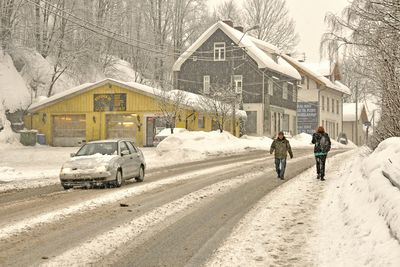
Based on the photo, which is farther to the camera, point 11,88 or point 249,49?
point 249,49

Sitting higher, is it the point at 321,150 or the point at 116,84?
the point at 116,84

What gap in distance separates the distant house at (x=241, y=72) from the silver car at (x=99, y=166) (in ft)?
112

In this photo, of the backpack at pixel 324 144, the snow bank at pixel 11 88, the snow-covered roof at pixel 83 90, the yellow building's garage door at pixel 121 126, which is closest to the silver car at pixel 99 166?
the backpack at pixel 324 144

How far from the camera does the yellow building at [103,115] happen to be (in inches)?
1674

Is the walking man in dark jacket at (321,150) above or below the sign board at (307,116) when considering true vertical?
below

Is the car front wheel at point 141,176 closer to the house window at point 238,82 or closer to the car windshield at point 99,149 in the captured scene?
the car windshield at point 99,149

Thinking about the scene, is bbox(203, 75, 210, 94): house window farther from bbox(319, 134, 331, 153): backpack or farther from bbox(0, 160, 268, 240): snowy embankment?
bbox(319, 134, 331, 153): backpack

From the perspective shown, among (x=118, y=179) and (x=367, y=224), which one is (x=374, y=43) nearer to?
(x=367, y=224)

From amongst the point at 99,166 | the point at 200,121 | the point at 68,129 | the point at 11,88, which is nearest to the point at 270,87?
the point at 200,121

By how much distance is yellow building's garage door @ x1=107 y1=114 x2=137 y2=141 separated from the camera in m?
43.1

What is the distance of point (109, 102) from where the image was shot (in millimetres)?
43188

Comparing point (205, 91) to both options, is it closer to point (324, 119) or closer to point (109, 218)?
point (324, 119)

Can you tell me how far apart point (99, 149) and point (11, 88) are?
32.2 m

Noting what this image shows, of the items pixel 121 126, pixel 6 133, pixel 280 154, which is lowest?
pixel 280 154
